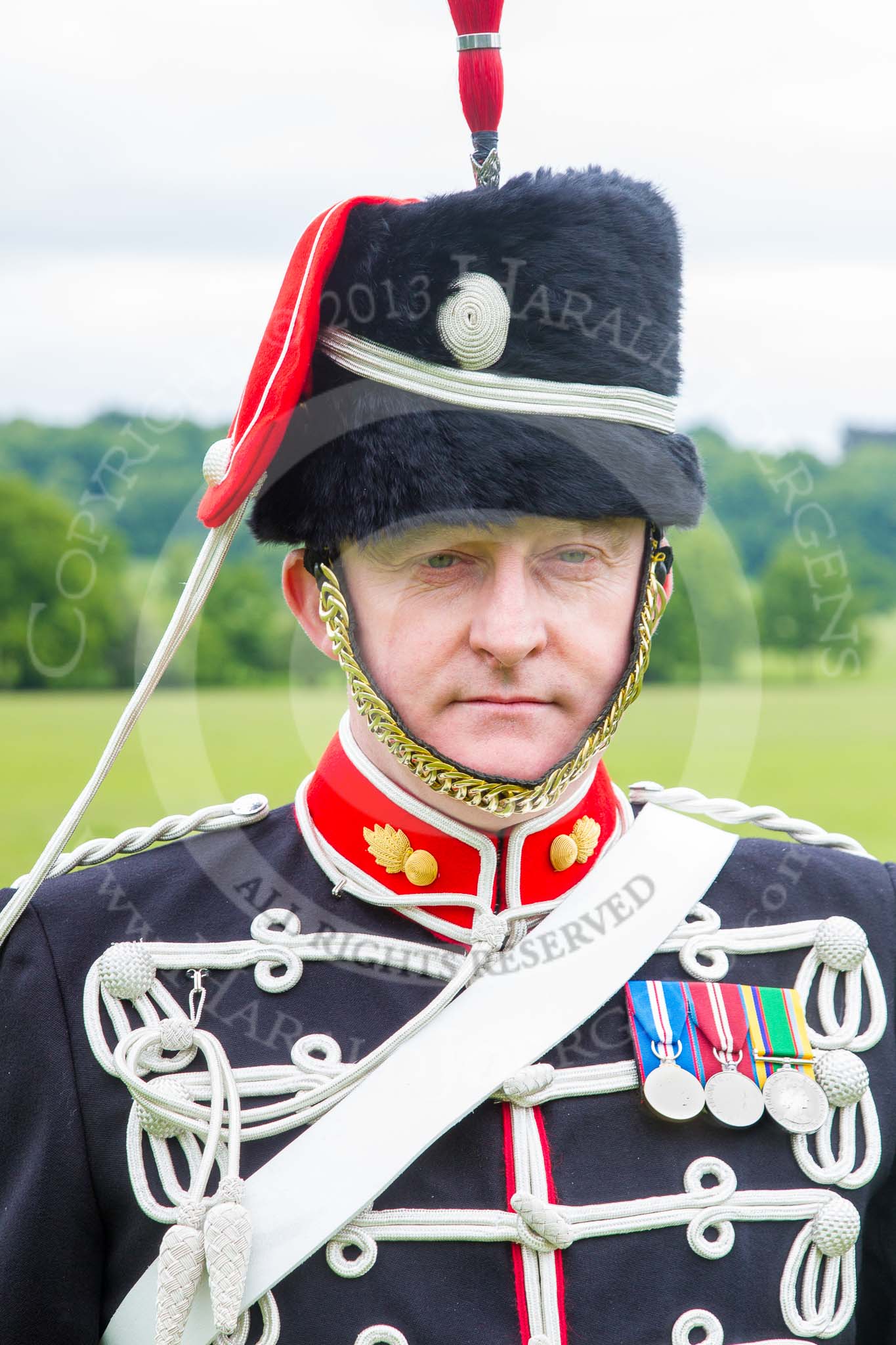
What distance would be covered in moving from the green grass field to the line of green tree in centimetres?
15

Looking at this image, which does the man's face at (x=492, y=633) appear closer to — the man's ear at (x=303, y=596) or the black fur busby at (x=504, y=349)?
the black fur busby at (x=504, y=349)

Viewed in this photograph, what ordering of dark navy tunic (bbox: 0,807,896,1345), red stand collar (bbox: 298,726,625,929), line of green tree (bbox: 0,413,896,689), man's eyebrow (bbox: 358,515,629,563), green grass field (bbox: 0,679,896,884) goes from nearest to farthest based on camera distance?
1. dark navy tunic (bbox: 0,807,896,1345)
2. man's eyebrow (bbox: 358,515,629,563)
3. red stand collar (bbox: 298,726,625,929)
4. line of green tree (bbox: 0,413,896,689)
5. green grass field (bbox: 0,679,896,884)

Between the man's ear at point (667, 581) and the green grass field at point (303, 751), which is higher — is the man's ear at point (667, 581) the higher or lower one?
the higher one

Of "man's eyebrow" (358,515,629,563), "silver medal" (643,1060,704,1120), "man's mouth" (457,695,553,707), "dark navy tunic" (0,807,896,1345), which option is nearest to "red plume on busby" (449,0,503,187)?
"man's eyebrow" (358,515,629,563)

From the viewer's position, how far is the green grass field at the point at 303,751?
4.09m

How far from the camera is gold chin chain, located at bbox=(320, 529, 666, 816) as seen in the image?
244 centimetres

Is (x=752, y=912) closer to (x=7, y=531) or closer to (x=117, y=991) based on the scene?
(x=117, y=991)

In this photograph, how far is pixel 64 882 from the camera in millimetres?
2629

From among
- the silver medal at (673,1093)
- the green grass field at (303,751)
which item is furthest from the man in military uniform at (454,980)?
the green grass field at (303,751)

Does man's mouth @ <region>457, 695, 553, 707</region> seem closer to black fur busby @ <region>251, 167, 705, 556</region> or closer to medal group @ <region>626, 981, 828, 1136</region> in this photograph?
black fur busby @ <region>251, 167, 705, 556</region>

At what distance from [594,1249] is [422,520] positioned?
119cm

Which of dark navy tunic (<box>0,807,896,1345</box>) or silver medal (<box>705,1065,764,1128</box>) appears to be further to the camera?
silver medal (<box>705,1065,764,1128</box>)

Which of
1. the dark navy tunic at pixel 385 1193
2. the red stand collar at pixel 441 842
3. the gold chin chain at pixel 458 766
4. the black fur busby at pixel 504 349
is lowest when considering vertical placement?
the dark navy tunic at pixel 385 1193

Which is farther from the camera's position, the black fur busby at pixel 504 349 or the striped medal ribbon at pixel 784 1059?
the striped medal ribbon at pixel 784 1059
